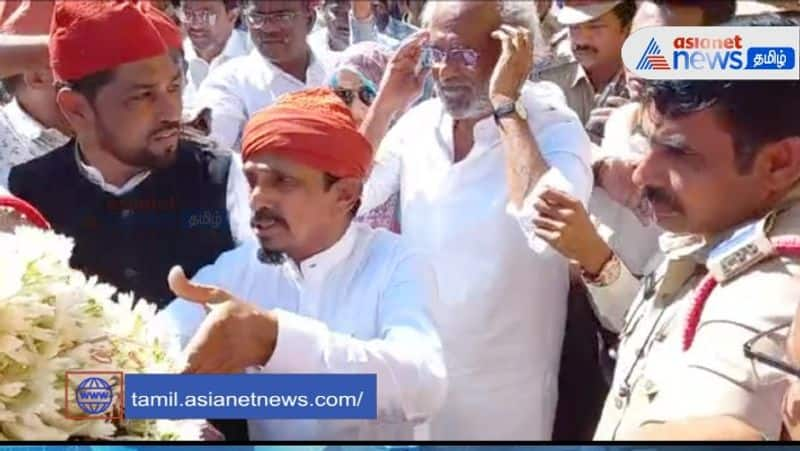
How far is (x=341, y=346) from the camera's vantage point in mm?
2180

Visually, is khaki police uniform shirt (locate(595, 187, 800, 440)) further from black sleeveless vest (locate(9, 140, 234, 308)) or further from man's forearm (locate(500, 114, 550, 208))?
black sleeveless vest (locate(9, 140, 234, 308))

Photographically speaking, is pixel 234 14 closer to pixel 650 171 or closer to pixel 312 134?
pixel 312 134

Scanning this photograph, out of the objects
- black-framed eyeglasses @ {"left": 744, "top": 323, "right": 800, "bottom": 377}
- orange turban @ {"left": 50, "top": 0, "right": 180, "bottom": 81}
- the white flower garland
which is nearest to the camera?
the white flower garland

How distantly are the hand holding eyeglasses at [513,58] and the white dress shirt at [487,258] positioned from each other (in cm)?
3

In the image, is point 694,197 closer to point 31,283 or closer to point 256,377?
point 256,377

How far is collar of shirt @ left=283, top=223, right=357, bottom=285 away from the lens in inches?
86.4

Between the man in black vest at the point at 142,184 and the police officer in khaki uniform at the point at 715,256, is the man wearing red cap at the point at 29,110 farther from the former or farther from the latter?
the police officer in khaki uniform at the point at 715,256

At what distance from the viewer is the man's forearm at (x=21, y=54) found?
7.11ft

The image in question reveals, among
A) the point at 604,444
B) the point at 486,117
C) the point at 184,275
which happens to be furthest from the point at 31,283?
the point at 604,444

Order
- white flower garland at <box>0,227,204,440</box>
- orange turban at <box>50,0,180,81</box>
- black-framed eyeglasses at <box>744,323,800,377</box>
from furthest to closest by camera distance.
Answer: orange turban at <box>50,0,180,81</box>
black-framed eyeglasses at <box>744,323,800,377</box>
white flower garland at <box>0,227,204,440</box>

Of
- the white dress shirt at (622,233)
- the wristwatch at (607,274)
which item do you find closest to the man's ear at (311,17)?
the white dress shirt at (622,233)

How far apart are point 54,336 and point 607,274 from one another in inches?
40.3

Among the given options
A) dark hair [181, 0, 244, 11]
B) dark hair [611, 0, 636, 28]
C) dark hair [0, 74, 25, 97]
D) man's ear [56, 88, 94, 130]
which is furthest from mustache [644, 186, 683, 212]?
dark hair [0, 74, 25, 97]

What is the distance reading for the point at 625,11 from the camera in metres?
2.14
